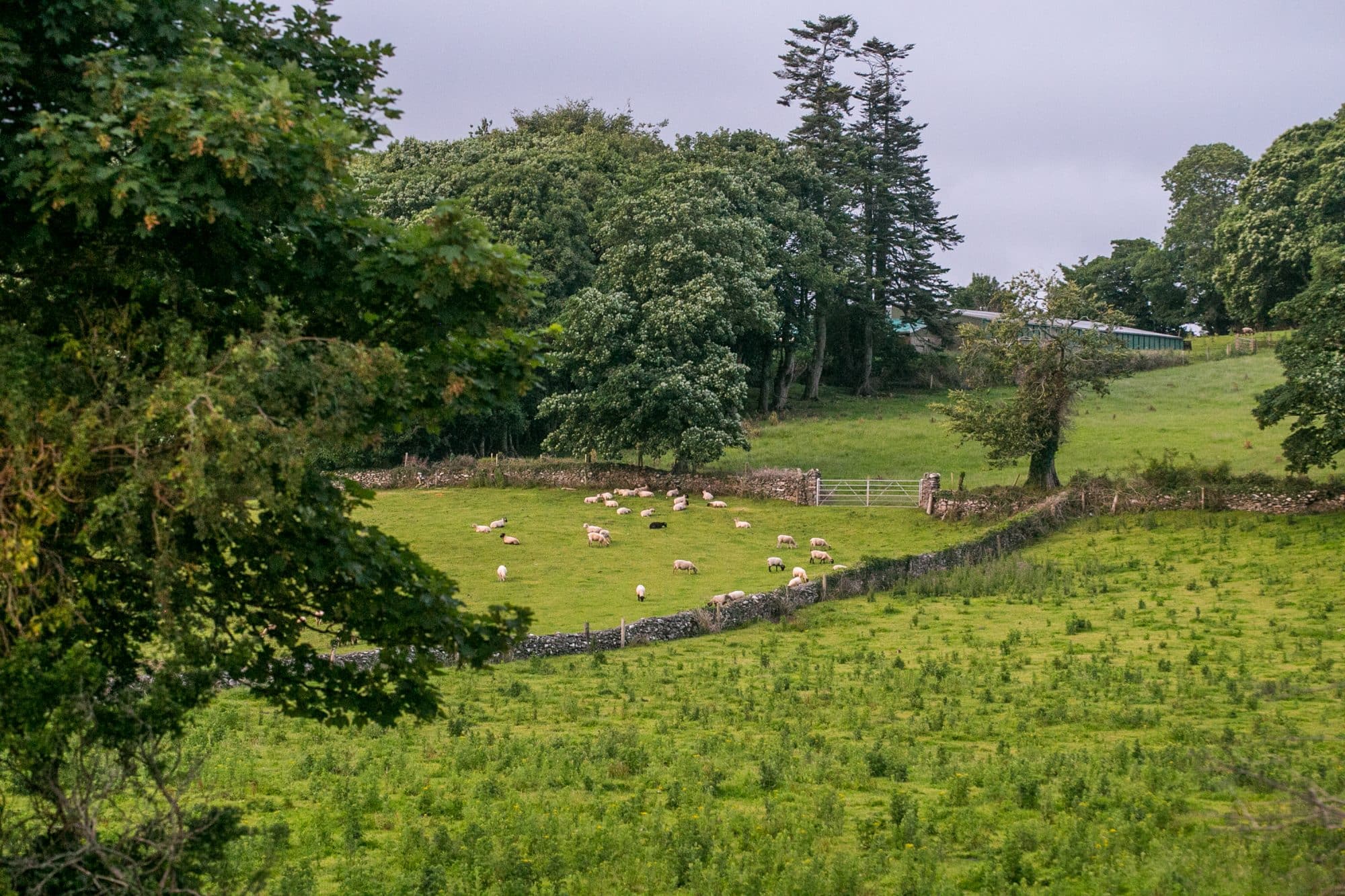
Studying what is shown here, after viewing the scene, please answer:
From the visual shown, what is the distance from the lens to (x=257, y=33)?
12.1m

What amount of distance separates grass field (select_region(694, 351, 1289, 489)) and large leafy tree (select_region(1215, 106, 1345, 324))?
203 inches

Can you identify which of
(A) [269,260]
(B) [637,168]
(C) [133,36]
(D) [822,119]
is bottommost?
(A) [269,260]

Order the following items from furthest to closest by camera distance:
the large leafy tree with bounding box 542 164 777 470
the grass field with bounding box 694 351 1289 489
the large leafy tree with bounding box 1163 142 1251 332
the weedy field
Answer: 1. the large leafy tree with bounding box 1163 142 1251 332
2. the grass field with bounding box 694 351 1289 489
3. the large leafy tree with bounding box 542 164 777 470
4. the weedy field

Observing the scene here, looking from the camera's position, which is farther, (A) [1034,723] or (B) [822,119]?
(B) [822,119]

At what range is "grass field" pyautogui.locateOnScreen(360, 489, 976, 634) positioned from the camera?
120 ft

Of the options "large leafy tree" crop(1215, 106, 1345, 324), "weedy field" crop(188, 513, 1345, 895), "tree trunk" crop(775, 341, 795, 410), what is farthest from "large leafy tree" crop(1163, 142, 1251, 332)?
"weedy field" crop(188, 513, 1345, 895)

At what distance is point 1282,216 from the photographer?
7569 centimetres

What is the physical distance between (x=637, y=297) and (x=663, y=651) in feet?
103

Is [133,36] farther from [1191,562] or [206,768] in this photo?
[1191,562]

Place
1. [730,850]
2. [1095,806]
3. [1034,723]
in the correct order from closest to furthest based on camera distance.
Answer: [730,850], [1095,806], [1034,723]

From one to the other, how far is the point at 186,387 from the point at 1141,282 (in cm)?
10688

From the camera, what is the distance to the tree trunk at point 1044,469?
51156 mm

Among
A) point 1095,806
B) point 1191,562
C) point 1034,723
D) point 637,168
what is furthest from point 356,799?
point 637,168

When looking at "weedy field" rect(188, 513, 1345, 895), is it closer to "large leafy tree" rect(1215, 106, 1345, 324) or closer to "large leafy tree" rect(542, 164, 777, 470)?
"large leafy tree" rect(542, 164, 777, 470)
